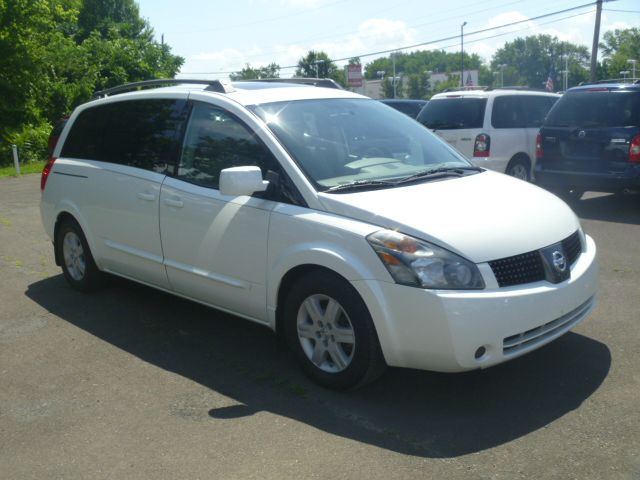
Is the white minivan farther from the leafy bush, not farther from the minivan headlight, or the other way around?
the leafy bush

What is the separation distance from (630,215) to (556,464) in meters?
7.55

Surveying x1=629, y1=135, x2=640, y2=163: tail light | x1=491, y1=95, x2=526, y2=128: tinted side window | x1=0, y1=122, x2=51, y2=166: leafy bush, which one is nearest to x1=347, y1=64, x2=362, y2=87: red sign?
x1=0, y1=122, x2=51, y2=166: leafy bush

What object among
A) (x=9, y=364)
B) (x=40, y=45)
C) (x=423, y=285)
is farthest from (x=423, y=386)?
(x=40, y=45)

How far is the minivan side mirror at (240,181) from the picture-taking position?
4402 millimetres

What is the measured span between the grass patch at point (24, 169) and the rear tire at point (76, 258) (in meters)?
14.3

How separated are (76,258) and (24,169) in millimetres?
15910

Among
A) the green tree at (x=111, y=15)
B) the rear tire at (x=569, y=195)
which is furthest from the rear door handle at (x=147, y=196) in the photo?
the green tree at (x=111, y=15)

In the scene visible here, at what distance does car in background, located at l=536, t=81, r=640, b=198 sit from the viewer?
982cm

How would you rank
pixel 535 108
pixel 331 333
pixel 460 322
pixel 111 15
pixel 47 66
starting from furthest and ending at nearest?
1. pixel 111 15
2. pixel 47 66
3. pixel 535 108
4. pixel 331 333
5. pixel 460 322

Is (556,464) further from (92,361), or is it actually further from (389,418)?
(92,361)

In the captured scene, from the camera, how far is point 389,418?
4020 millimetres

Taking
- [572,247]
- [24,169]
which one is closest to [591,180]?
[572,247]

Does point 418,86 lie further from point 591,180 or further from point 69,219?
point 69,219

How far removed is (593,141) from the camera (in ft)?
33.2
